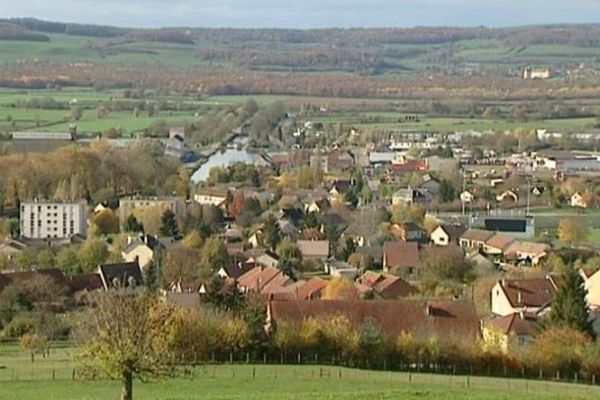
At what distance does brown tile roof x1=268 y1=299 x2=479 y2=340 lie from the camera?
2056 centimetres

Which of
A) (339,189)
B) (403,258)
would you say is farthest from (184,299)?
(339,189)

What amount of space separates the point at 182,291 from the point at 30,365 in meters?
6.40

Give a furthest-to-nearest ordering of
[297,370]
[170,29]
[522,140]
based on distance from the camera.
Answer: [170,29], [522,140], [297,370]

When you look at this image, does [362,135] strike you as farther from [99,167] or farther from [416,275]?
[416,275]

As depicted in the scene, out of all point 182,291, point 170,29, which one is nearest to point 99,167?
point 182,291

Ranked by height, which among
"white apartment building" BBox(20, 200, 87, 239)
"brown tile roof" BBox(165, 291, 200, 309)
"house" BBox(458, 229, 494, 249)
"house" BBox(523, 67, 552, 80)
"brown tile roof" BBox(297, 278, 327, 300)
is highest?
"house" BBox(523, 67, 552, 80)

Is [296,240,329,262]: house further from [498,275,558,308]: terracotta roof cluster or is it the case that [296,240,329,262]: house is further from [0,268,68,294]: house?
[498,275,558,308]: terracotta roof cluster

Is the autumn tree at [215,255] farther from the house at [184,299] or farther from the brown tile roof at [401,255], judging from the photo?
the house at [184,299]

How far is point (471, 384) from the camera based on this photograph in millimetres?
17094

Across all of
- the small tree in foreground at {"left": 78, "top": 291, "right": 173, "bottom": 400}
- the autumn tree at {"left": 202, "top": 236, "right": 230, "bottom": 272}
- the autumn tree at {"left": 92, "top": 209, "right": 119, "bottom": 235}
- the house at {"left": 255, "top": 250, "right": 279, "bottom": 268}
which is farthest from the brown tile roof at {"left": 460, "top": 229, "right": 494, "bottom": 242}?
the small tree in foreground at {"left": 78, "top": 291, "right": 173, "bottom": 400}

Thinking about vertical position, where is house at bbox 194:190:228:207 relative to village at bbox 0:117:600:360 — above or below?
below

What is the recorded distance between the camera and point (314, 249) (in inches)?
1347

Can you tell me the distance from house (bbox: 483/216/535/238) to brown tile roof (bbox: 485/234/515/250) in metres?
1.55

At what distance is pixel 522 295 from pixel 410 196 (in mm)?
19873
